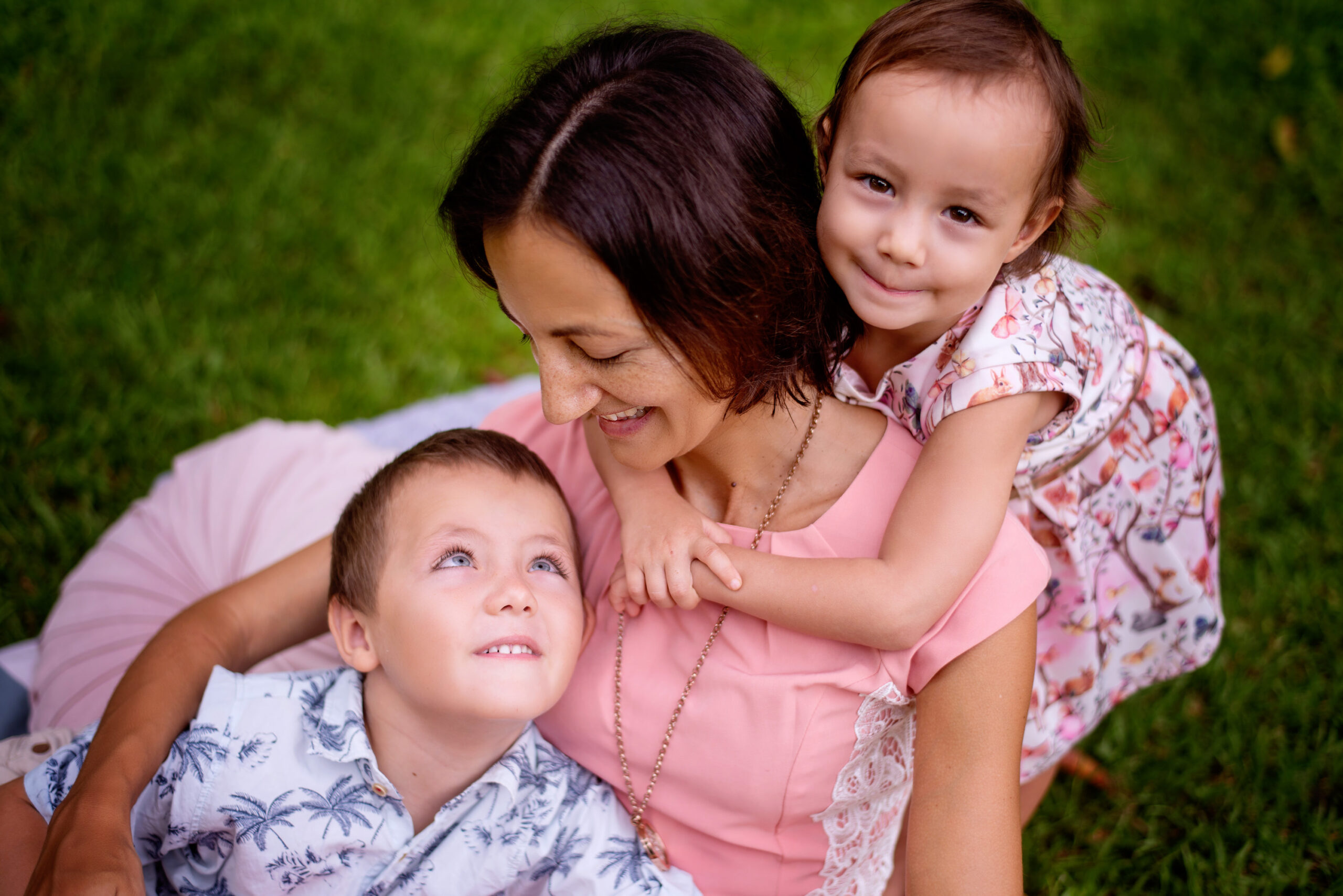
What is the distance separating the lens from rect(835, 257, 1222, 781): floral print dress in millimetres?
1898

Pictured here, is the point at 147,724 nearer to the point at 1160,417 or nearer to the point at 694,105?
the point at 694,105

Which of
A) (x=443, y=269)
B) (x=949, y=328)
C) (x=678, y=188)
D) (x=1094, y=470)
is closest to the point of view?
(x=678, y=188)

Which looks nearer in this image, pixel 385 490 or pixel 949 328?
pixel 949 328

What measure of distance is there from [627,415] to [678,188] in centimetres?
41

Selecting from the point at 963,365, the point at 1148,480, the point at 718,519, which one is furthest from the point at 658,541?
the point at 1148,480

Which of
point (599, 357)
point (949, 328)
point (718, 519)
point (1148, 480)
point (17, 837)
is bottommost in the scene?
point (17, 837)

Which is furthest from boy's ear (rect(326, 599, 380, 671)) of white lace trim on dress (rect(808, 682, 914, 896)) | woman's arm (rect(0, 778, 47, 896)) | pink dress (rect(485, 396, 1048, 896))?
white lace trim on dress (rect(808, 682, 914, 896))

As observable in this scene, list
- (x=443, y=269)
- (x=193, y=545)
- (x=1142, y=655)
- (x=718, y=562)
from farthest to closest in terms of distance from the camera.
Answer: (x=443, y=269) < (x=193, y=545) < (x=1142, y=655) < (x=718, y=562)

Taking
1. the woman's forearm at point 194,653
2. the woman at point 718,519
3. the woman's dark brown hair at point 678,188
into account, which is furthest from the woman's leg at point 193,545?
the woman's dark brown hair at point 678,188

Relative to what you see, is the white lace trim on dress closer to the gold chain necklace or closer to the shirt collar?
the gold chain necklace

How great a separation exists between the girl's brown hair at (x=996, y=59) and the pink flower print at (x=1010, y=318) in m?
0.16

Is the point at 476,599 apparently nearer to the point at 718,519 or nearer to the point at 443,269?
the point at 718,519

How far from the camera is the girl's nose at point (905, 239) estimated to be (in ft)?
5.76

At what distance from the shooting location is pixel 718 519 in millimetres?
2102
